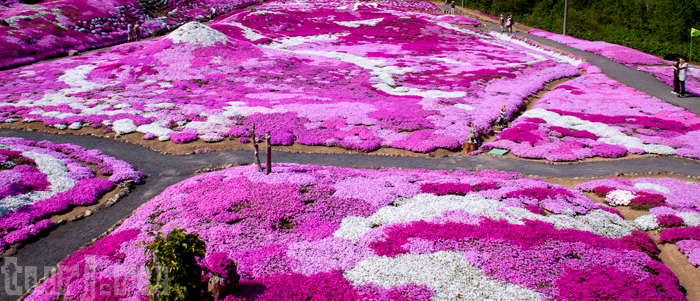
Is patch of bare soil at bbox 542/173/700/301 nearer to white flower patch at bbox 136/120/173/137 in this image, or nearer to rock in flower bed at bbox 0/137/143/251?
rock in flower bed at bbox 0/137/143/251

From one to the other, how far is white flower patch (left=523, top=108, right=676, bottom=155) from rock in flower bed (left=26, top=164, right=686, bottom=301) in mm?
10917

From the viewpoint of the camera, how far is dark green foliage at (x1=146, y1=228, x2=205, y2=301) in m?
10.0

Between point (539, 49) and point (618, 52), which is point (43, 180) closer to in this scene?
point (618, 52)

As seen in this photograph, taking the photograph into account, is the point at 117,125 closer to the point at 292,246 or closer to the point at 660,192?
the point at 292,246

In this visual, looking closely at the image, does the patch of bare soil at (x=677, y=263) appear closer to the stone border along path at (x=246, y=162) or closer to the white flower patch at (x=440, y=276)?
the stone border along path at (x=246, y=162)

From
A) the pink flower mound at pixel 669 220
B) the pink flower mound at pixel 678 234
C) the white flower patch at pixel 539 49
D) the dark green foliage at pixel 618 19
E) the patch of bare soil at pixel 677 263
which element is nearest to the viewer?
the patch of bare soil at pixel 677 263

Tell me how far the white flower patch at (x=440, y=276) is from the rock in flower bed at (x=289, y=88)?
13.9 meters

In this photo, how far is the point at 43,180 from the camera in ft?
65.3

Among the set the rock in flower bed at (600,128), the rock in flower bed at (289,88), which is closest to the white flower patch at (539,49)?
the rock in flower bed at (289,88)

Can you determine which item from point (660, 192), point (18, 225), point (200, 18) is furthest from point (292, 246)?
point (200, 18)

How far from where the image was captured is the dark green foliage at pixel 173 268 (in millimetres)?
10039

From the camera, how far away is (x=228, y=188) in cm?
1789

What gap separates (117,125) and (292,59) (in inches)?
1047

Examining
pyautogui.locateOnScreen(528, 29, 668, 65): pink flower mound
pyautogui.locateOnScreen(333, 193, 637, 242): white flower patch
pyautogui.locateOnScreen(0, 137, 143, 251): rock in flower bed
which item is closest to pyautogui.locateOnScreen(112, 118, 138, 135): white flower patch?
pyautogui.locateOnScreen(0, 137, 143, 251): rock in flower bed
